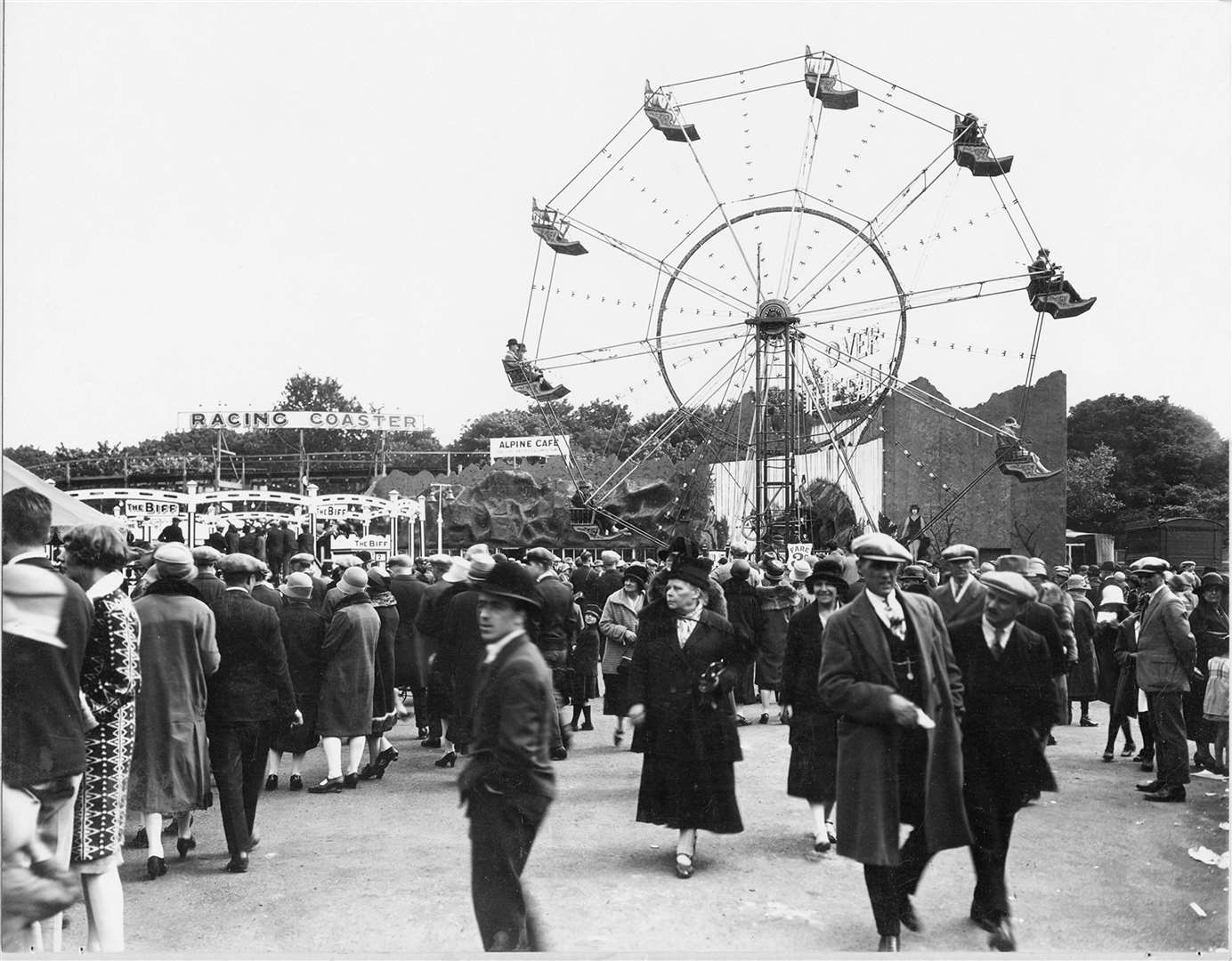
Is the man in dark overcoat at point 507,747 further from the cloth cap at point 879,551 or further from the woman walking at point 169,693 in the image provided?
the woman walking at point 169,693

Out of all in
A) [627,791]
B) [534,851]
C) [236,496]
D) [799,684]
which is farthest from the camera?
[236,496]

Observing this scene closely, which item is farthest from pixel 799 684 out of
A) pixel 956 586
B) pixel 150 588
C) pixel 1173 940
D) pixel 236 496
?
pixel 236 496

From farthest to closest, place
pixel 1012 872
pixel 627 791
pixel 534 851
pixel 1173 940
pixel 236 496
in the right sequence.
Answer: pixel 236 496, pixel 627 791, pixel 534 851, pixel 1012 872, pixel 1173 940

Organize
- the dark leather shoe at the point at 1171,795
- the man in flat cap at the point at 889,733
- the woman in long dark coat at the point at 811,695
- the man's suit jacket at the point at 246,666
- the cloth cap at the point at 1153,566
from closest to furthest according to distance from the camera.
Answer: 1. the man in flat cap at the point at 889,733
2. the man's suit jacket at the point at 246,666
3. the woman in long dark coat at the point at 811,695
4. the dark leather shoe at the point at 1171,795
5. the cloth cap at the point at 1153,566

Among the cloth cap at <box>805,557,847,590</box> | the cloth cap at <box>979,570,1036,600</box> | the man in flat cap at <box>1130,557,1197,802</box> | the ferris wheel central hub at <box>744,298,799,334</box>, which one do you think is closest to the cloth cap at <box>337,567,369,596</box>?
the cloth cap at <box>805,557,847,590</box>

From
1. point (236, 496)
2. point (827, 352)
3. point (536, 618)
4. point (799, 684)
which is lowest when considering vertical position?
point (799, 684)

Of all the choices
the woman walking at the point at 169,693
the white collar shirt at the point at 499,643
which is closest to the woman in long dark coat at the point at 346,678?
the woman walking at the point at 169,693

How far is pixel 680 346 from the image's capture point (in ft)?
50.5

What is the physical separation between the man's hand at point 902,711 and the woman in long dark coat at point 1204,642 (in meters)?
3.26

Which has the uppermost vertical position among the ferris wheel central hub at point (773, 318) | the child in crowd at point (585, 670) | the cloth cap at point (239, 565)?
the ferris wheel central hub at point (773, 318)

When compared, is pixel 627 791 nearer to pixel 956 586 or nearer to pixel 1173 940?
pixel 956 586

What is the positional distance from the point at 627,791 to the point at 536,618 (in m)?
3.57

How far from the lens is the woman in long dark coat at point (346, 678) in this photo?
23.4 feet

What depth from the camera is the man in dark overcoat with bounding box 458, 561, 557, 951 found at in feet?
12.1
